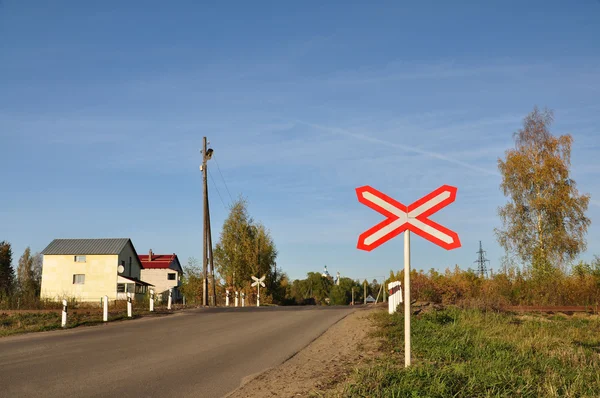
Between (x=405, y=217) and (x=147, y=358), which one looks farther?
(x=147, y=358)

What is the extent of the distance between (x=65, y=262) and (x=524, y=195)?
4804 centimetres

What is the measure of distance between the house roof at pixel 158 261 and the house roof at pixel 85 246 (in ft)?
87.7

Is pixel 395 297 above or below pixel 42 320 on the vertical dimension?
above

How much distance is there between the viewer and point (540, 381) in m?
7.05

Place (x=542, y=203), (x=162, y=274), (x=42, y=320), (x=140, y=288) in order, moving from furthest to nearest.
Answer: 1. (x=162, y=274)
2. (x=140, y=288)
3. (x=542, y=203)
4. (x=42, y=320)

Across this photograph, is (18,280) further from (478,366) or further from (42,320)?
(478,366)

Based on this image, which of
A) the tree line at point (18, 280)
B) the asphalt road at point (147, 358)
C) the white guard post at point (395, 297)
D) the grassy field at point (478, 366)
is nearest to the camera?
the grassy field at point (478, 366)

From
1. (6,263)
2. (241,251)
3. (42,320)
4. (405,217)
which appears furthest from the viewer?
(6,263)

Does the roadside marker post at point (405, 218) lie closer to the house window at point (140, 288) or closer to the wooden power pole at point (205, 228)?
the wooden power pole at point (205, 228)

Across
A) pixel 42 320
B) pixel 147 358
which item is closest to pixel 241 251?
pixel 42 320

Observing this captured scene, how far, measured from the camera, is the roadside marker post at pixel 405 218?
714 centimetres

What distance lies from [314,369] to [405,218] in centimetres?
326

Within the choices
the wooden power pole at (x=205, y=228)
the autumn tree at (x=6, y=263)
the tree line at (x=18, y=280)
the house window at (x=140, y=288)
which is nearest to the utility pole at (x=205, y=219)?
the wooden power pole at (x=205, y=228)

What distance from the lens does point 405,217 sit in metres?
7.26
